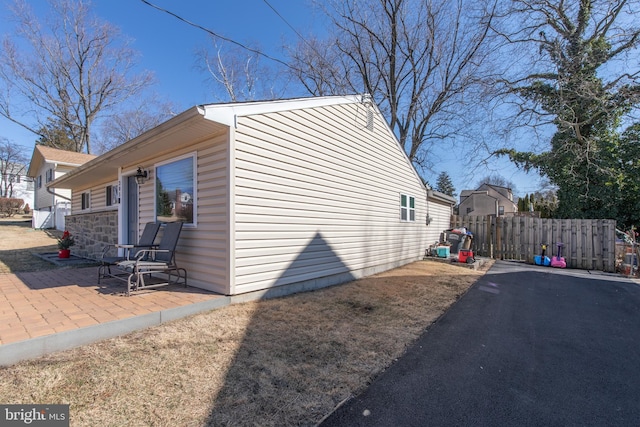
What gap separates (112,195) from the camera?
8375mm

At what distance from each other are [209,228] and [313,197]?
207 cm

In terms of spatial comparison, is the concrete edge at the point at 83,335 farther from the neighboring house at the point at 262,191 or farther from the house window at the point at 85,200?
the house window at the point at 85,200

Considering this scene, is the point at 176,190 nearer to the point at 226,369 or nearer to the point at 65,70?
the point at 226,369

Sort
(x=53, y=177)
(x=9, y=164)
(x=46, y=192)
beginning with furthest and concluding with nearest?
(x=9, y=164) → (x=46, y=192) → (x=53, y=177)

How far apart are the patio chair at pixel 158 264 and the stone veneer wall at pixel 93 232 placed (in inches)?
112

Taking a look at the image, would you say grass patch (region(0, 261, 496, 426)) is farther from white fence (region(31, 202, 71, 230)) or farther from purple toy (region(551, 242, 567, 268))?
white fence (region(31, 202, 71, 230))

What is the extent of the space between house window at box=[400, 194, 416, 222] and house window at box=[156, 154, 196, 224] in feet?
21.5

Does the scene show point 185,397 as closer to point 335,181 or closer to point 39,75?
point 335,181

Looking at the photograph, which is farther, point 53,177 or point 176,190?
point 53,177

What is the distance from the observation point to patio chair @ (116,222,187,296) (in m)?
4.38

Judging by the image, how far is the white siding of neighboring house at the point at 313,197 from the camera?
4.66 m

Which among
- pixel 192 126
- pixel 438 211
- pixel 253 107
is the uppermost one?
pixel 253 107

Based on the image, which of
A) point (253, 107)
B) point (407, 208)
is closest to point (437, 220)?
point (407, 208)

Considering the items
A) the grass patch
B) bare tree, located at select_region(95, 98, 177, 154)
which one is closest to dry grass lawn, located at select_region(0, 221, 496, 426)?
the grass patch
